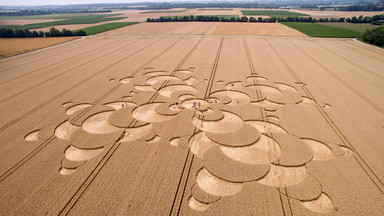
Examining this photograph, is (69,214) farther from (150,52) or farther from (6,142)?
(150,52)

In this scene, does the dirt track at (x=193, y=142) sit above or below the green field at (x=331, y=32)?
below

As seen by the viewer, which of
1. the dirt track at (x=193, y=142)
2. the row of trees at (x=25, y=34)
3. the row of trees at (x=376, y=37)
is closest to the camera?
the dirt track at (x=193, y=142)

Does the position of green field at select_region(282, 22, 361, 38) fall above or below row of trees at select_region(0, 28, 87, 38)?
above

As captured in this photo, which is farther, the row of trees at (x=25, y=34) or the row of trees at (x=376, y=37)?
the row of trees at (x=25, y=34)

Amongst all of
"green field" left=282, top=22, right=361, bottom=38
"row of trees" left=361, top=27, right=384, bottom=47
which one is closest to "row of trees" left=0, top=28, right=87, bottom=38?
"green field" left=282, top=22, right=361, bottom=38

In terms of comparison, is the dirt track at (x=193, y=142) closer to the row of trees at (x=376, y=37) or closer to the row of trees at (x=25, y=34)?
the row of trees at (x=376, y=37)

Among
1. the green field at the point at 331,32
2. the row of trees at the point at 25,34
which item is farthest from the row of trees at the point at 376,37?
the row of trees at the point at 25,34

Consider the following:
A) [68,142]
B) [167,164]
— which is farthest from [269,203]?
[68,142]

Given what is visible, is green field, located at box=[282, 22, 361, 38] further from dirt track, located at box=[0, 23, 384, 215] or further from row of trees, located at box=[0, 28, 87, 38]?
row of trees, located at box=[0, 28, 87, 38]
